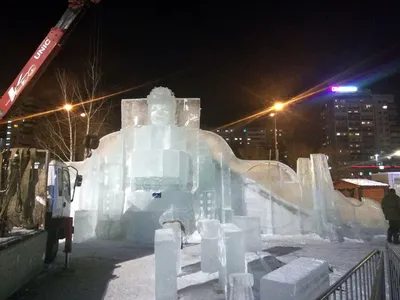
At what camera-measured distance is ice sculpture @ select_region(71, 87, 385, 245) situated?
46.3 ft

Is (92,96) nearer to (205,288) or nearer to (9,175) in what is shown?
(9,175)

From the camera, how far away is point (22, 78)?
9531mm

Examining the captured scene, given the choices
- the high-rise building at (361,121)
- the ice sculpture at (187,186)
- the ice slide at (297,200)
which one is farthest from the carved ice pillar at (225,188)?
the high-rise building at (361,121)

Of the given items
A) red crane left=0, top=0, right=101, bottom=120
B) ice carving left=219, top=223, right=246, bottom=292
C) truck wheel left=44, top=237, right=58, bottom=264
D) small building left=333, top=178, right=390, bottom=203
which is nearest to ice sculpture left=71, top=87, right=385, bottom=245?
small building left=333, top=178, right=390, bottom=203

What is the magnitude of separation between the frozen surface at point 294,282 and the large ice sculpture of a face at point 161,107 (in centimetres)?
1284

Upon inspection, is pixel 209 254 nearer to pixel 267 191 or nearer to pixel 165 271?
pixel 165 271

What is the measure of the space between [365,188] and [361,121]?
289ft

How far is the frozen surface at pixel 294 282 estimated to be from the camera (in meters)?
3.17

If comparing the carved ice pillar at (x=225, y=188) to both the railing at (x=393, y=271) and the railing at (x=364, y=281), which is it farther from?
the railing at (x=364, y=281)

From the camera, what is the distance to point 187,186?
15.4 metres

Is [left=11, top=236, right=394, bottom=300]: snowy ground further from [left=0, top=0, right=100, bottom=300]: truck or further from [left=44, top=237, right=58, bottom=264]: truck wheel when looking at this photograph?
[left=0, top=0, right=100, bottom=300]: truck

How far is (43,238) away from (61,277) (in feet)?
3.54

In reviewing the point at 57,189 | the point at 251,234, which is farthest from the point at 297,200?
the point at 57,189

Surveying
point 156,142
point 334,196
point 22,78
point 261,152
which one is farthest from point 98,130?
point 261,152
